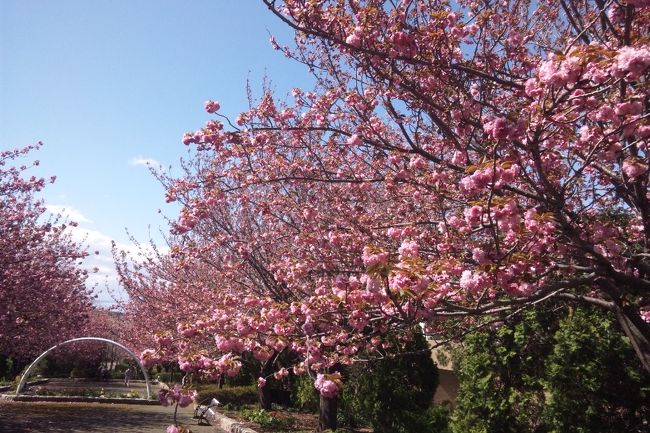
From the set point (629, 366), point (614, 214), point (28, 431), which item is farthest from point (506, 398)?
point (28, 431)

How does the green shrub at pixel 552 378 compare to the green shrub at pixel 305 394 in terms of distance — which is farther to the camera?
the green shrub at pixel 305 394

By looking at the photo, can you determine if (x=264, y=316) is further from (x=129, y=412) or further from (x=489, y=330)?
(x=129, y=412)

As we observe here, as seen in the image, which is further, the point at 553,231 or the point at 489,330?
the point at 489,330

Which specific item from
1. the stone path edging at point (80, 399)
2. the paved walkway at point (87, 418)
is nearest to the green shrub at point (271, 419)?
the paved walkway at point (87, 418)

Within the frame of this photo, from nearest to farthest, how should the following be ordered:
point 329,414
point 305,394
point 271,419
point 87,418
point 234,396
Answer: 1. point 329,414
2. point 271,419
3. point 87,418
4. point 305,394
5. point 234,396

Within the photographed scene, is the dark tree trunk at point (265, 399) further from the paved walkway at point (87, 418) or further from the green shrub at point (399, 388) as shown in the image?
the green shrub at point (399, 388)

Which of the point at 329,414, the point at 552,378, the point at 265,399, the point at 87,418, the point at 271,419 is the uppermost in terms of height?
the point at 552,378

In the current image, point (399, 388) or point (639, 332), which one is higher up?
point (639, 332)

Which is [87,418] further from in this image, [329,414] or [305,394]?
[329,414]

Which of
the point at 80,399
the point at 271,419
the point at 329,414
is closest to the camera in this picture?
the point at 329,414

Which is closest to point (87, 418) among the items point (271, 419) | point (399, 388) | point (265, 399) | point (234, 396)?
point (265, 399)

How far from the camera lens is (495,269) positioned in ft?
11.4

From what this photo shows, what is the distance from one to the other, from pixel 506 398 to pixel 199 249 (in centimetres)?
562

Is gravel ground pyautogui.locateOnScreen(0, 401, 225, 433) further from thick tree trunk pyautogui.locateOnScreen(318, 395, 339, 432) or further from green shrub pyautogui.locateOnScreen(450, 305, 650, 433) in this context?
green shrub pyautogui.locateOnScreen(450, 305, 650, 433)
